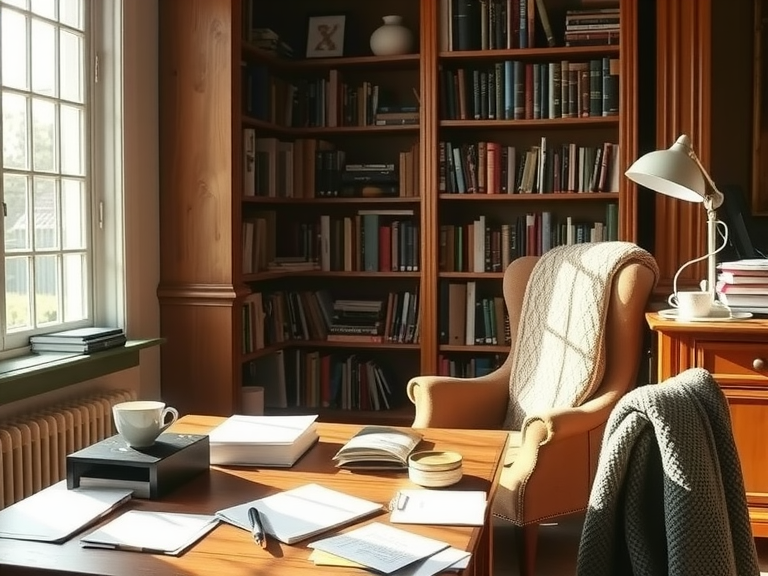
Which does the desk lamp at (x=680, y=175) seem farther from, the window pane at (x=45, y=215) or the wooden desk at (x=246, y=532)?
the window pane at (x=45, y=215)

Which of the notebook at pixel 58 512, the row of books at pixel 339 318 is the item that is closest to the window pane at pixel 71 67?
→ the row of books at pixel 339 318

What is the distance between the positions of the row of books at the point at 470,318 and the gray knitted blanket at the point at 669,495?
296cm

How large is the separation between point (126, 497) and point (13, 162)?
165 centimetres

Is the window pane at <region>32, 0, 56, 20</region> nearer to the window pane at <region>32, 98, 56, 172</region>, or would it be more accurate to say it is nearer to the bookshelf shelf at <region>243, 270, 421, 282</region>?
the window pane at <region>32, 98, 56, 172</region>

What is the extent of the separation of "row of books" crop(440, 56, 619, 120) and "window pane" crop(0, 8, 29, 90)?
184 centimetres

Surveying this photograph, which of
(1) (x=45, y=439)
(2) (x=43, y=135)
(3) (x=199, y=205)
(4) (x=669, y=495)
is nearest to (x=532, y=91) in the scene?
(3) (x=199, y=205)

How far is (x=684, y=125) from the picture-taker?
12.4 feet

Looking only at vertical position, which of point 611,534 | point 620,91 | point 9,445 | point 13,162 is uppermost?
point 620,91

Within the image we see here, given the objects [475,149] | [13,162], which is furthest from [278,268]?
[13,162]

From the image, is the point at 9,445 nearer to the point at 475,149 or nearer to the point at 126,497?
the point at 126,497

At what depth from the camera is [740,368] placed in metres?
3.06

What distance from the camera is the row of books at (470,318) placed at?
4289mm

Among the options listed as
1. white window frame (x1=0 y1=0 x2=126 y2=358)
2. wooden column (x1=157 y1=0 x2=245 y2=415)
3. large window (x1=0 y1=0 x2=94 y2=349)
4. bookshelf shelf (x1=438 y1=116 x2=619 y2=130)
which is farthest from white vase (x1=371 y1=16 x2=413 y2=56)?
large window (x1=0 y1=0 x2=94 y2=349)

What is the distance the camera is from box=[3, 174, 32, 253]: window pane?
9.89 feet
